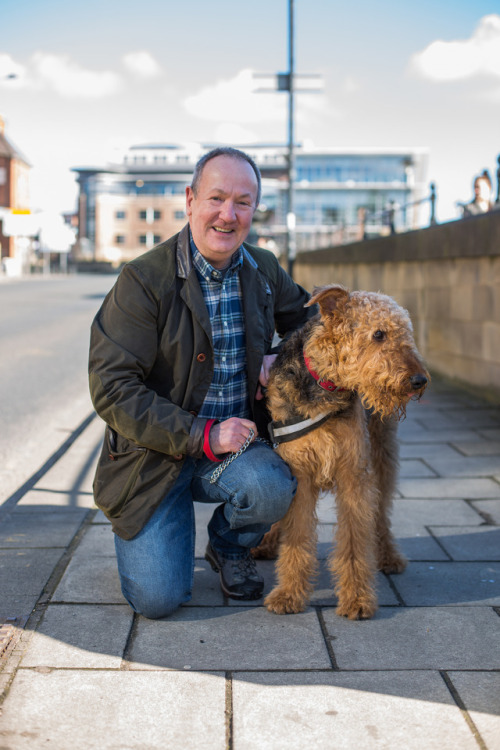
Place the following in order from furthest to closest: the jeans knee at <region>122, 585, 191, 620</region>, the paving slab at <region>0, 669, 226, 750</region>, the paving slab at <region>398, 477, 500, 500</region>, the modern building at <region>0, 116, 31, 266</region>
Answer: the modern building at <region>0, 116, 31, 266</region> < the paving slab at <region>398, 477, 500, 500</region> < the jeans knee at <region>122, 585, 191, 620</region> < the paving slab at <region>0, 669, 226, 750</region>

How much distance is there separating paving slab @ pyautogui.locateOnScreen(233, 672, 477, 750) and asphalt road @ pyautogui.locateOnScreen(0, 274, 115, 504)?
2675 millimetres

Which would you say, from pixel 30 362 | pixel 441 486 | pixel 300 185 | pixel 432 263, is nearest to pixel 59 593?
pixel 441 486

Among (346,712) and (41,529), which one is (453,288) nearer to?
(41,529)

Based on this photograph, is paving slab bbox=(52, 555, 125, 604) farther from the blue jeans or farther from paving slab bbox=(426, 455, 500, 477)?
paving slab bbox=(426, 455, 500, 477)

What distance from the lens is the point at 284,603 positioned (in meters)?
3.31

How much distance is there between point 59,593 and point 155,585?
20.0 inches

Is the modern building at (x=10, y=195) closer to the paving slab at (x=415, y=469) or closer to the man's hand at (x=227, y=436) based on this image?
the paving slab at (x=415, y=469)

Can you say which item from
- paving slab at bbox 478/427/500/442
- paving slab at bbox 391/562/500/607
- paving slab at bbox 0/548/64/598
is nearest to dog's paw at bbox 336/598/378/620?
paving slab at bbox 391/562/500/607

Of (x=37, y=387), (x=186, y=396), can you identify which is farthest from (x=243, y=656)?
(x=37, y=387)

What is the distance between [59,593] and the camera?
3.37m

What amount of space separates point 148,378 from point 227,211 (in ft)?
2.65

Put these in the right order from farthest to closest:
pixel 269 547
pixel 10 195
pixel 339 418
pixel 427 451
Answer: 1. pixel 10 195
2. pixel 427 451
3. pixel 269 547
4. pixel 339 418

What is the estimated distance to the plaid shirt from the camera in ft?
11.4

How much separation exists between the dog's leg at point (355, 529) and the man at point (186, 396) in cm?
25
